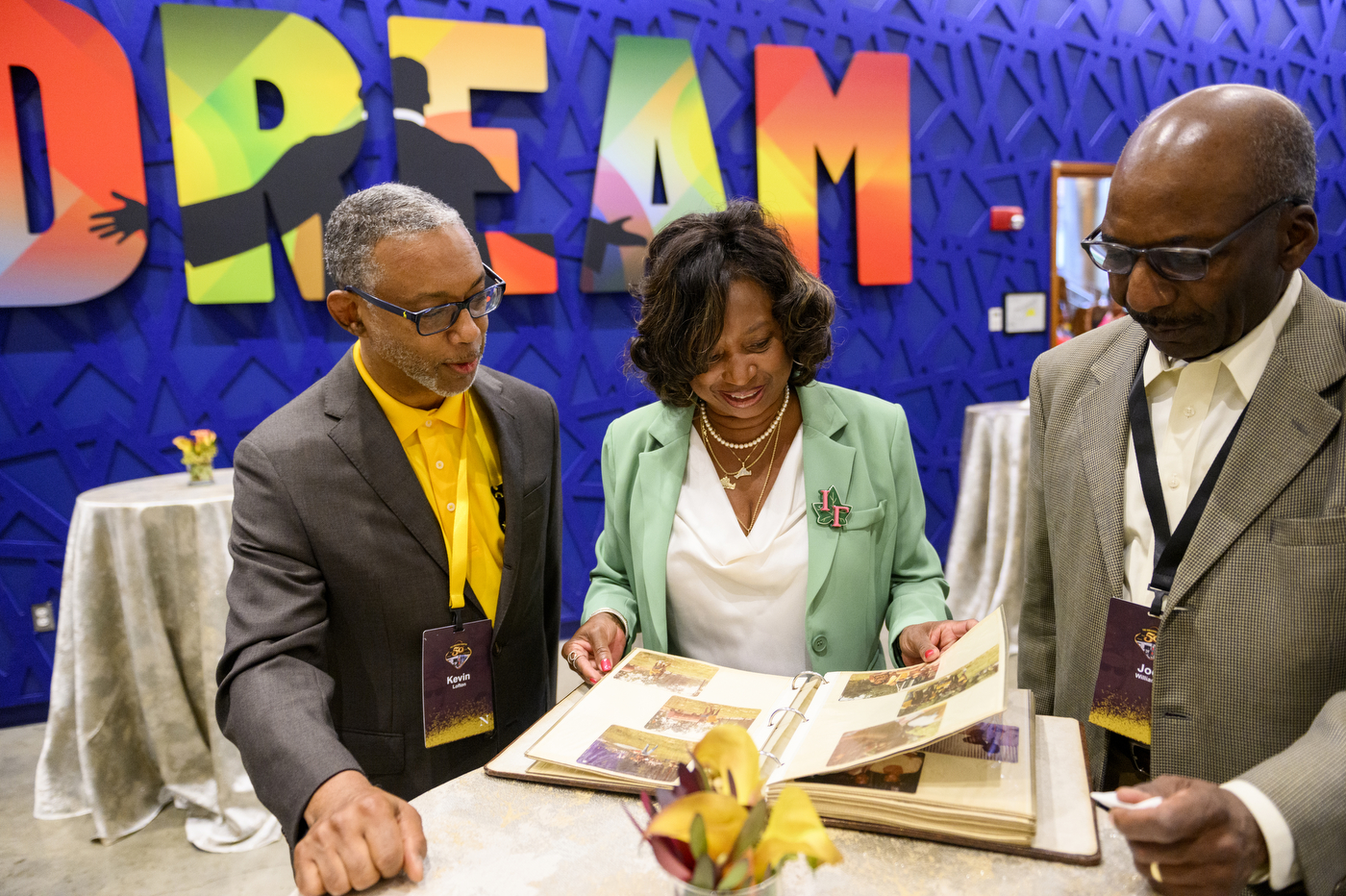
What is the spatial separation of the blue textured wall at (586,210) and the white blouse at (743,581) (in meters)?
3.02

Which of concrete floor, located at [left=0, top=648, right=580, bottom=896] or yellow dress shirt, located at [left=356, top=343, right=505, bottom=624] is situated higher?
yellow dress shirt, located at [left=356, top=343, right=505, bottom=624]

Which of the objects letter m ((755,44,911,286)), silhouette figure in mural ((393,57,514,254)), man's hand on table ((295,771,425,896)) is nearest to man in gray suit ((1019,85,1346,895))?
man's hand on table ((295,771,425,896))

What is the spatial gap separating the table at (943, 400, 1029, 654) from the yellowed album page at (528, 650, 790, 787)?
3.26m

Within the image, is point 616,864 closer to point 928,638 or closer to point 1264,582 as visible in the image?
point 928,638

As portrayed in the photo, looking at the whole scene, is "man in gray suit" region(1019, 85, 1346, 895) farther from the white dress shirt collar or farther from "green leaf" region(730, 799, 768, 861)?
"green leaf" region(730, 799, 768, 861)

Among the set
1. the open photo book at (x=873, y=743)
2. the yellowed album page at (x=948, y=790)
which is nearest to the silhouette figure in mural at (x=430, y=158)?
the open photo book at (x=873, y=743)

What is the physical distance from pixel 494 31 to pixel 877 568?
368cm

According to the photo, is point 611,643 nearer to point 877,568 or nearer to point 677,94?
point 877,568

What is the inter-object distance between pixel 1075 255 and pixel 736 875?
575 cm

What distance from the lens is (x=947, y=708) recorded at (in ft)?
3.12

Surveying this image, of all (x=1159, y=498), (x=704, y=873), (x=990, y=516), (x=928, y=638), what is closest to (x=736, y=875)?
(x=704, y=873)

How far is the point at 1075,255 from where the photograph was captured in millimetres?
5590

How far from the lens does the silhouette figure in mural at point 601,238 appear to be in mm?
4570

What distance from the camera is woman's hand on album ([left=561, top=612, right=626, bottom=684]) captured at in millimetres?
1441
